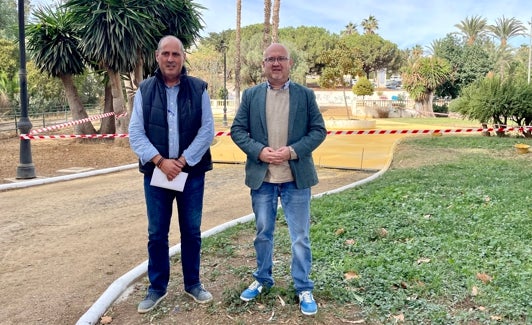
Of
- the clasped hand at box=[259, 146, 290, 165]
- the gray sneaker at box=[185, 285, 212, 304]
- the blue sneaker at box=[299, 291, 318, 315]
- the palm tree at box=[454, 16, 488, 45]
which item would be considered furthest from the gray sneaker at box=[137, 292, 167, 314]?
the palm tree at box=[454, 16, 488, 45]

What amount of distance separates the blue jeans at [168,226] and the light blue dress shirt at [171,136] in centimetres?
19

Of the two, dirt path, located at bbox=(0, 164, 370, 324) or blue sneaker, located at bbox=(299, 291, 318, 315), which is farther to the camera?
dirt path, located at bbox=(0, 164, 370, 324)

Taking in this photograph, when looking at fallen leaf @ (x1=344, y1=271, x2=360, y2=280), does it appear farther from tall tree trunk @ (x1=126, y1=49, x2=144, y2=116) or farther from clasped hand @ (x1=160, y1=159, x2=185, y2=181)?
tall tree trunk @ (x1=126, y1=49, x2=144, y2=116)

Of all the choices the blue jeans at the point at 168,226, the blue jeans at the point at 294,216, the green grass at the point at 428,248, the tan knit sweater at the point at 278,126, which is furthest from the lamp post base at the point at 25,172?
the tan knit sweater at the point at 278,126

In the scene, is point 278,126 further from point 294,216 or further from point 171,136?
point 171,136

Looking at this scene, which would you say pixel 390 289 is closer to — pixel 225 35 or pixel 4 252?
pixel 4 252

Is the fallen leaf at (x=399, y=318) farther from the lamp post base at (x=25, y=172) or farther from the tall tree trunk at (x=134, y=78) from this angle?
the tall tree trunk at (x=134, y=78)

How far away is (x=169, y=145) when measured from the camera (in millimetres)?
3340

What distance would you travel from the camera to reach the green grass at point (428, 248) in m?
3.30

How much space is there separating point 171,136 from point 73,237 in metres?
2.91

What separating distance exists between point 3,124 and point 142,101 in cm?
1905

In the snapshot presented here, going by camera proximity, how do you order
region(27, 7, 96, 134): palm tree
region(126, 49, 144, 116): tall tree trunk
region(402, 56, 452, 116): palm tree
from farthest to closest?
1. region(402, 56, 452, 116): palm tree
2. region(27, 7, 96, 134): palm tree
3. region(126, 49, 144, 116): tall tree trunk

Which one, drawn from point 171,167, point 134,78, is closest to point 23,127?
point 134,78

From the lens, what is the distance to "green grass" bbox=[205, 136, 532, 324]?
130 inches
